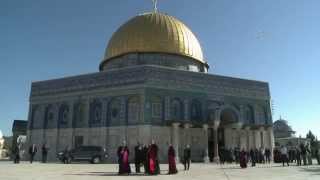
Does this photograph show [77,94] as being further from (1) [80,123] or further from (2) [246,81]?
A: (2) [246,81]

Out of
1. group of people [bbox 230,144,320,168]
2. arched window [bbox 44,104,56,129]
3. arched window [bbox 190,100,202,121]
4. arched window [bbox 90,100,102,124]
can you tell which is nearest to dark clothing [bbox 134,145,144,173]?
group of people [bbox 230,144,320,168]

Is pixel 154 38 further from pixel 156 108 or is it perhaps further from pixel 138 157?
pixel 138 157

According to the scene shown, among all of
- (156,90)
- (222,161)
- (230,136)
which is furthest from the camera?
(230,136)

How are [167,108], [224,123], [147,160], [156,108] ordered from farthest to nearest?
[224,123], [167,108], [156,108], [147,160]

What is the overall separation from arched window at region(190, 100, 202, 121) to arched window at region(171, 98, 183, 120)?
1.05m

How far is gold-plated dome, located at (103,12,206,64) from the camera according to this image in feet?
117

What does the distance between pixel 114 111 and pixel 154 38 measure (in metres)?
8.15

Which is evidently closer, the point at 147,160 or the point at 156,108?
the point at 147,160

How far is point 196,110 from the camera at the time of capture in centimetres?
3291

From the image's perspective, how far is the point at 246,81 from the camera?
35344mm

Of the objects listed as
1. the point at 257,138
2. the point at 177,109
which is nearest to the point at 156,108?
the point at 177,109

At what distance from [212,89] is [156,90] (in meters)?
5.43

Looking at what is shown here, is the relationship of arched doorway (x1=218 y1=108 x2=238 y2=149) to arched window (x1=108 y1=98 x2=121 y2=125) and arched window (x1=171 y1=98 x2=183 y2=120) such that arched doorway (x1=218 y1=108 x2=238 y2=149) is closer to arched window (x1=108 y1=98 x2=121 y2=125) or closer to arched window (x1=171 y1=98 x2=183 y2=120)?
arched window (x1=171 y1=98 x2=183 y2=120)

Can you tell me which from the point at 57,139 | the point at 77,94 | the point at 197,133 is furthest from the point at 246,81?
the point at 57,139
